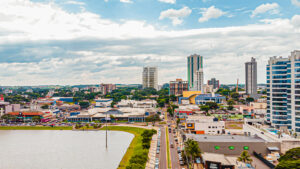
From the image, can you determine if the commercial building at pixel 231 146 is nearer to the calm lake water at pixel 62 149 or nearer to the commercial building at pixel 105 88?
the calm lake water at pixel 62 149

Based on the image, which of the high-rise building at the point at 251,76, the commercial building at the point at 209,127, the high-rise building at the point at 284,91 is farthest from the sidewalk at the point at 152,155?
the high-rise building at the point at 251,76

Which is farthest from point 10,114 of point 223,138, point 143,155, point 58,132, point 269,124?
point 269,124

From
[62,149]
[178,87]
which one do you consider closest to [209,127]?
[62,149]

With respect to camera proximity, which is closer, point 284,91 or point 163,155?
point 163,155

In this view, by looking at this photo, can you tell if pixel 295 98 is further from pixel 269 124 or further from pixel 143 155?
pixel 143 155

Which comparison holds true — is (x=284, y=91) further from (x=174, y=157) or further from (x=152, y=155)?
(x=152, y=155)

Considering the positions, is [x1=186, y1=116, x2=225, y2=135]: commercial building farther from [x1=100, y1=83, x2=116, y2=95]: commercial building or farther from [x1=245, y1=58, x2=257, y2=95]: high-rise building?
[x1=100, y1=83, x2=116, y2=95]: commercial building
